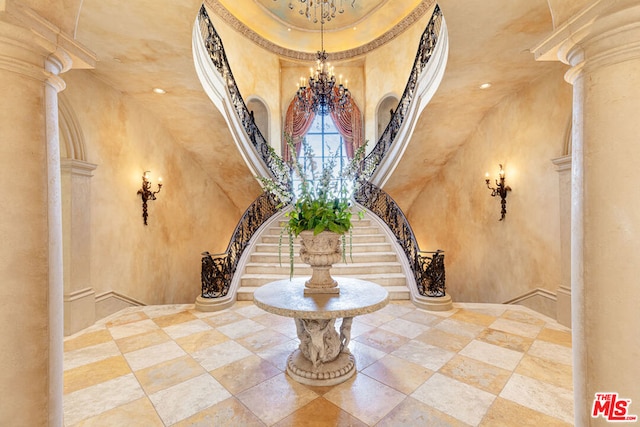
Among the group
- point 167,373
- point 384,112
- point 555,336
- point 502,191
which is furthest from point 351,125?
point 167,373

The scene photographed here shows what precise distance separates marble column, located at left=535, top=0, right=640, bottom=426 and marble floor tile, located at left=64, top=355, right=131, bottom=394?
3.64 metres

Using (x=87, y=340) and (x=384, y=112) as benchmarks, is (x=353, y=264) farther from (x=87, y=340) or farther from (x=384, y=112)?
(x=384, y=112)

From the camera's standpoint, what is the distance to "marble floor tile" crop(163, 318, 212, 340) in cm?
370

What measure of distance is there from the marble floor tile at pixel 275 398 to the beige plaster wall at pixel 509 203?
413 centimetres

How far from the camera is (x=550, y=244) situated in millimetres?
4355

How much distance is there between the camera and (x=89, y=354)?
319 centimetres

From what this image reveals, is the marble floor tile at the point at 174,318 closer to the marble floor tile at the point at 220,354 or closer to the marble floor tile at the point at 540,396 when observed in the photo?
the marble floor tile at the point at 220,354

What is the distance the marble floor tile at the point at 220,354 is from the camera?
2.94m

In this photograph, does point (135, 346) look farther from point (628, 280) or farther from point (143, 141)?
point (628, 280)

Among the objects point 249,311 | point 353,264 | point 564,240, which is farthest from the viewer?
point 353,264

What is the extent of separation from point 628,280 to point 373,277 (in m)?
4.10

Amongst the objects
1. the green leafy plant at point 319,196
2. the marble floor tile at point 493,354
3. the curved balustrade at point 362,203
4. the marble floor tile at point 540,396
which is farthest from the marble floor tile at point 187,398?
the marble floor tile at point 493,354

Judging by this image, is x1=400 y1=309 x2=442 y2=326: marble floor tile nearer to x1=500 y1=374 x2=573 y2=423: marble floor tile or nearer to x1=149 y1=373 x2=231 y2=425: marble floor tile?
x1=500 y1=374 x2=573 y2=423: marble floor tile

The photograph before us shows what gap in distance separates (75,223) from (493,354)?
216 inches
